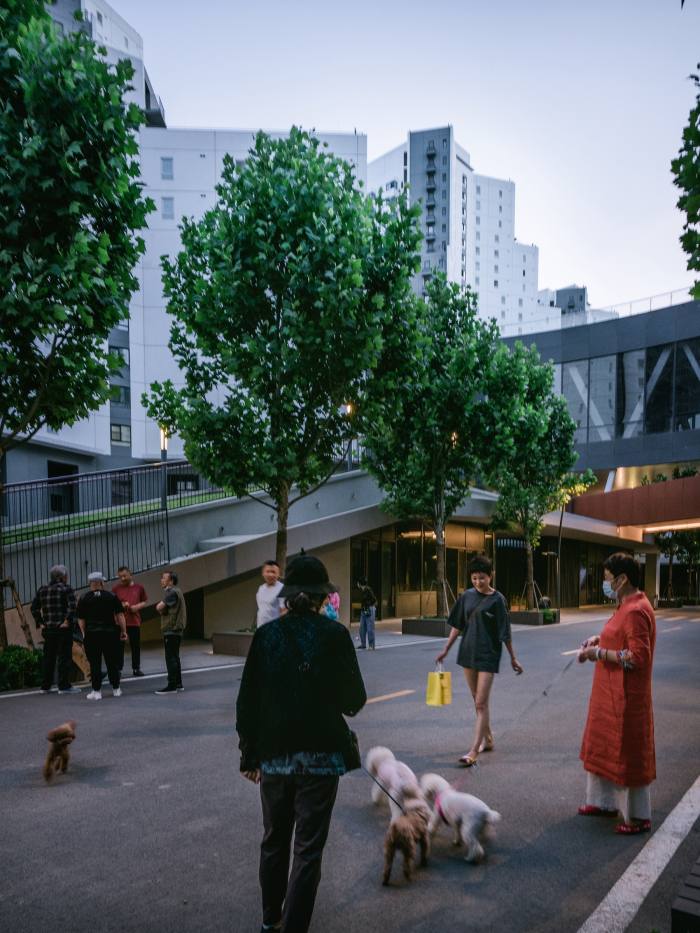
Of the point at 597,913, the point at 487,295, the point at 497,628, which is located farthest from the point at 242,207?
the point at 487,295

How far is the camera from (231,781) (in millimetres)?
6309

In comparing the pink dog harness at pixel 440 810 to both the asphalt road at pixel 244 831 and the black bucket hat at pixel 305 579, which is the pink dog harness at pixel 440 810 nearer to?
the asphalt road at pixel 244 831

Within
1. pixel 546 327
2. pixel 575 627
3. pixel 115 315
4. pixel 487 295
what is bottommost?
pixel 575 627

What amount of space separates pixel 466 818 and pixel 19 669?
27.6 feet

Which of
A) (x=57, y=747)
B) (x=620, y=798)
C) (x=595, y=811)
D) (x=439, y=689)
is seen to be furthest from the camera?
(x=439, y=689)

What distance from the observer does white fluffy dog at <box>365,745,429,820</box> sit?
15.5 feet

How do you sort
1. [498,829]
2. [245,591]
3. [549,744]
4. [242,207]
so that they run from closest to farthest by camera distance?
[498,829] < [549,744] < [242,207] < [245,591]

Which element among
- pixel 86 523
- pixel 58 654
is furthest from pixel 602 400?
pixel 58 654

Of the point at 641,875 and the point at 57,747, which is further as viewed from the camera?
the point at 57,747

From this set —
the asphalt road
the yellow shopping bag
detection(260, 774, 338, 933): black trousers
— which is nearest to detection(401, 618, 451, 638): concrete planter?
the asphalt road

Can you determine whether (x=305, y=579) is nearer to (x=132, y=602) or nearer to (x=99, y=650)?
(x=99, y=650)

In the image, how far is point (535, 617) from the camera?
88.8ft

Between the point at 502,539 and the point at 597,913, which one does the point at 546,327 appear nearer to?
the point at 502,539

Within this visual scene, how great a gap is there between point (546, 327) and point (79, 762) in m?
44.9
